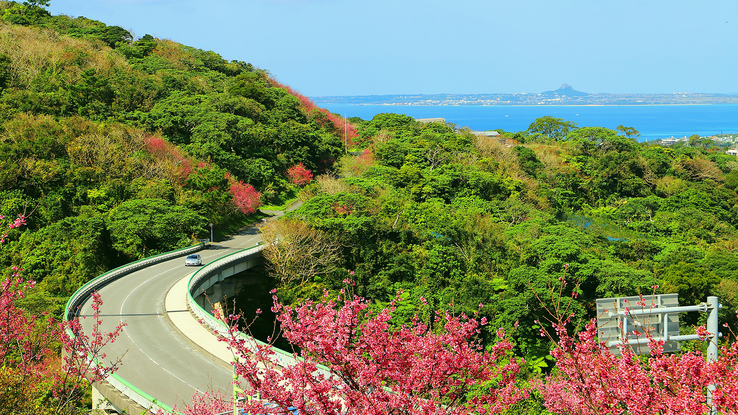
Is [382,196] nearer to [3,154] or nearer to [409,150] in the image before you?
[409,150]

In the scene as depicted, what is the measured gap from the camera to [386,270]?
32.0 meters

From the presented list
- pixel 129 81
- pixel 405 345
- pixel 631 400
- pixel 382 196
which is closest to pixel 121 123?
pixel 129 81

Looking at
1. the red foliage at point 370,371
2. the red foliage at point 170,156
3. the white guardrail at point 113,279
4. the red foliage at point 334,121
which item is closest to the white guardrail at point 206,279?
the white guardrail at point 113,279

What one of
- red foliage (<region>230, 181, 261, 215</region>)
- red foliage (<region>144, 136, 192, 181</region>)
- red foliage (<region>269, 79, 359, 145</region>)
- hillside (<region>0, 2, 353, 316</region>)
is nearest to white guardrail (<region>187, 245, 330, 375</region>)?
hillside (<region>0, 2, 353, 316</region>)

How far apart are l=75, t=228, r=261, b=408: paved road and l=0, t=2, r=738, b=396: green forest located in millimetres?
2912

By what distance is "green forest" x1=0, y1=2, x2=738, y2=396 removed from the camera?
97.6 feet

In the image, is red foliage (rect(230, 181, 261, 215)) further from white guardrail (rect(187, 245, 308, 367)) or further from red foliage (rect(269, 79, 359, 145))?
red foliage (rect(269, 79, 359, 145))

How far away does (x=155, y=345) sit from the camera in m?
20.8

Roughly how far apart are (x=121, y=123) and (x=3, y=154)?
33.9 ft

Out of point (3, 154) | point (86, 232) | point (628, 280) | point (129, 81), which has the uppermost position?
point (129, 81)

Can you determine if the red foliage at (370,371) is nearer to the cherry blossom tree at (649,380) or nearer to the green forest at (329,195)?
the cherry blossom tree at (649,380)

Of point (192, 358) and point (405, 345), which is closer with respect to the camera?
point (405, 345)

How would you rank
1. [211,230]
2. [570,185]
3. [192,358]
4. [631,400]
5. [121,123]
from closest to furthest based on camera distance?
1. [631,400]
2. [192,358]
3. [211,230]
4. [121,123]
5. [570,185]

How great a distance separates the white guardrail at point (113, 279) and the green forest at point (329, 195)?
121 centimetres
